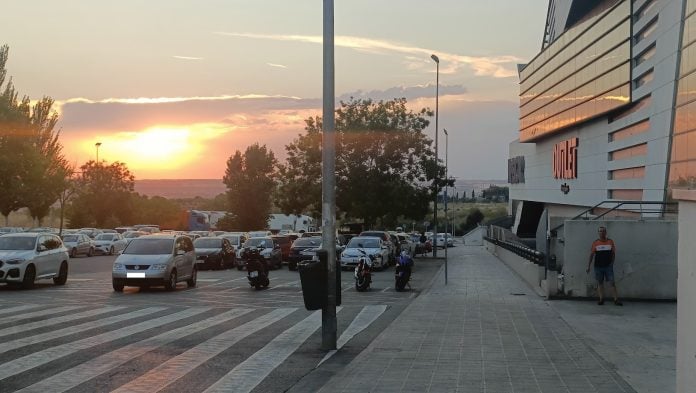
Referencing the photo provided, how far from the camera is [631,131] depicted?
3972 centimetres

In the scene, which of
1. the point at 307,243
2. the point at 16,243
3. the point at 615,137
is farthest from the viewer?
the point at 615,137

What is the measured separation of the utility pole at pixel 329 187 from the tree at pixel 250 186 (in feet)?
242

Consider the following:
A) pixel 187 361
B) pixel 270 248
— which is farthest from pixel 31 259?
pixel 270 248

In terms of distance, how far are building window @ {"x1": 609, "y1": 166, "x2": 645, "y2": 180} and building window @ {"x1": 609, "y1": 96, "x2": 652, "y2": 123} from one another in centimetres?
308

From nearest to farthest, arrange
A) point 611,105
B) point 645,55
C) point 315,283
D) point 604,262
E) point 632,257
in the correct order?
point 315,283, point 604,262, point 632,257, point 645,55, point 611,105

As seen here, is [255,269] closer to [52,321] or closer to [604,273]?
[52,321]

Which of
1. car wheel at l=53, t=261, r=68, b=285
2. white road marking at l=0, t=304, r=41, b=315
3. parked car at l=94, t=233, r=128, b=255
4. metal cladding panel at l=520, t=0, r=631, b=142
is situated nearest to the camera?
white road marking at l=0, t=304, r=41, b=315

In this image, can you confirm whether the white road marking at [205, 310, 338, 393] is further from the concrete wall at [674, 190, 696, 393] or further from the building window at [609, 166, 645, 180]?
the building window at [609, 166, 645, 180]

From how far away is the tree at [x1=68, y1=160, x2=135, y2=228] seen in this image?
76.4 m

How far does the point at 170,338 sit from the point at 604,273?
9.48 m

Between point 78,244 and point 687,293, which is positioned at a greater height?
point 687,293

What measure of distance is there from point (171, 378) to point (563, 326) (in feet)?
24.2

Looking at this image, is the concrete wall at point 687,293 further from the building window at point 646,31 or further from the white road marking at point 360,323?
the building window at point 646,31

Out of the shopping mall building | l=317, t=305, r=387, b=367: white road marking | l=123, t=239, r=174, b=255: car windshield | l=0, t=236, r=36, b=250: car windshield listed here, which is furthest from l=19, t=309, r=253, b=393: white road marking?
l=0, t=236, r=36, b=250: car windshield
